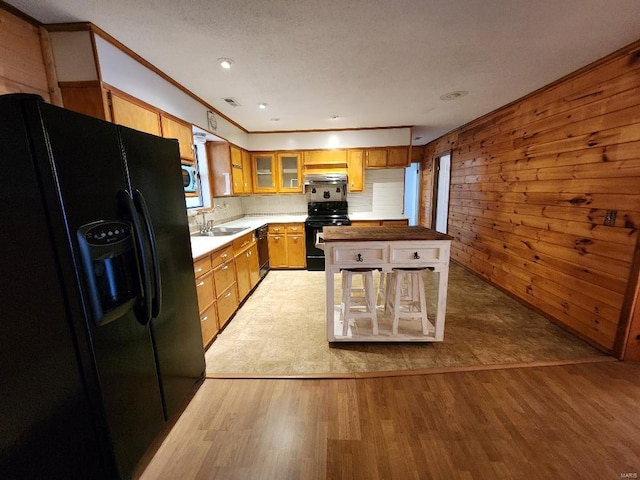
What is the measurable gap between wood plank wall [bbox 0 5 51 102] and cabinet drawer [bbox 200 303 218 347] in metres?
1.84

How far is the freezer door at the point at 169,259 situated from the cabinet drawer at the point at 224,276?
2.23 ft

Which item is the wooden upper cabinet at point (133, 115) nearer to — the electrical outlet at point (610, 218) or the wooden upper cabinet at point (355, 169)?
the wooden upper cabinet at point (355, 169)

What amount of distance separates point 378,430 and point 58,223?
1.85 metres

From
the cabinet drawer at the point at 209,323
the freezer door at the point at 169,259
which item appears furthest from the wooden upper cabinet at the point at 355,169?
the freezer door at the point at 169,259

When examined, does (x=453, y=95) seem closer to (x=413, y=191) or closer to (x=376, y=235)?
(x=376, y=235)

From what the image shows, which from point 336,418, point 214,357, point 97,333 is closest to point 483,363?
point 336,418

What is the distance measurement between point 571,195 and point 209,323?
11.6 ft

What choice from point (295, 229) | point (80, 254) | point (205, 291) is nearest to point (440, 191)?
point (295, 229)

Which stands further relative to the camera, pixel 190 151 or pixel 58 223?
pixel 190 151

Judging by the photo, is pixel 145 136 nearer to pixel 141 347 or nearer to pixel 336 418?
pixel 141 347

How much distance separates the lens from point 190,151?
8.66 feet

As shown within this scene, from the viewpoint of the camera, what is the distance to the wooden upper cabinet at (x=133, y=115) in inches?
67.8

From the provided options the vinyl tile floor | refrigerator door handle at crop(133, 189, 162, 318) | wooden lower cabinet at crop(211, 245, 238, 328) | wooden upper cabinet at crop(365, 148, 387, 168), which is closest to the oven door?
the vinyl tile floor

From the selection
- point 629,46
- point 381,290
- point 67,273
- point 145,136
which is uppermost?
point 629,46
